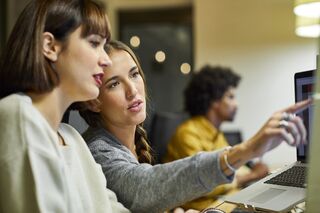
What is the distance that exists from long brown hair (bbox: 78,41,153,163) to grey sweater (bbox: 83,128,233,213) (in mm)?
34

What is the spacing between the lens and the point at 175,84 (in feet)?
13.8

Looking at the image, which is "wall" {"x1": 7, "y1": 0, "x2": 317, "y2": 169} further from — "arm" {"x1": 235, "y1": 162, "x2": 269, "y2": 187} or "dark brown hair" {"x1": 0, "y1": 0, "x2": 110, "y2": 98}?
"dark brown hair" {"x1": 0, "y1": 0, "x2": 110, "y2": 98}

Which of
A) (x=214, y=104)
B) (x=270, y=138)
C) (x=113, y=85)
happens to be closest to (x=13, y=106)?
(x=113, y=85)

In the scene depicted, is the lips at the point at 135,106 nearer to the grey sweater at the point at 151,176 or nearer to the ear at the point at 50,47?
the grey sweater at the point at 151,176

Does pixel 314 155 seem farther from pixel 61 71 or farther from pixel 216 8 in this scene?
pixel 216 8

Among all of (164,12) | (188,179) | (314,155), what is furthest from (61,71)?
(164,12)

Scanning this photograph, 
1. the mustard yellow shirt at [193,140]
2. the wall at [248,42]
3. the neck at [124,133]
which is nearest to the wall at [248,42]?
the wall at [248,42]

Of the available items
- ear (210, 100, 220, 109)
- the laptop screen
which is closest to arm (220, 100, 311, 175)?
the laptop screen

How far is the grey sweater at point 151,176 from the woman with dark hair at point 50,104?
52 mm

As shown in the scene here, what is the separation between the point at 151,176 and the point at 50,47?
1.19 ft

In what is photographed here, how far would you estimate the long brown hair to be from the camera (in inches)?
48.9

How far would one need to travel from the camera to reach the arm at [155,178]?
88 centimetres

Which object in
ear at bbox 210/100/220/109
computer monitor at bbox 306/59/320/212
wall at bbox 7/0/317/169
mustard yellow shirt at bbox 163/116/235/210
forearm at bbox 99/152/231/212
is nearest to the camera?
computer monitor at bbox 306/59/320/212

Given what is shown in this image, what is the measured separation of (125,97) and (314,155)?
565 millimetres
